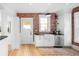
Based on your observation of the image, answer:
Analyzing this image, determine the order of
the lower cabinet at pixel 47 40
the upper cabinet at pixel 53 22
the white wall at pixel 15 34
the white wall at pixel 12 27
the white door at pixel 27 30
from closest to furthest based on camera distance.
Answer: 1. the white wall at pixel 12 27
2. the white wall at pixel 15 34
3. the white door at pixel 27 30
4. the upper cabinet at pixel 53 22
5. the lower cabinet at pixel 47 40

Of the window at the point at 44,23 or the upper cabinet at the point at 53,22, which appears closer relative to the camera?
the upper cabinet at the point at 53,22

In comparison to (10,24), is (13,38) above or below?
below

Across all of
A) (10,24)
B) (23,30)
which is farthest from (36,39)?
(10,24)

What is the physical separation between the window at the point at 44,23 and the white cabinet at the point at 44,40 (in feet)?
0.66

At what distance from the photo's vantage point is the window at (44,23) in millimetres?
3895

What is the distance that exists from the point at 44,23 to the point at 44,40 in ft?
1.69

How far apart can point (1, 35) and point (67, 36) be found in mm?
1750

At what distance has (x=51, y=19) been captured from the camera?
3955mm

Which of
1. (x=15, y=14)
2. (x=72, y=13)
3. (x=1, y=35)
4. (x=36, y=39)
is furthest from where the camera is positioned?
(x=36, y=39)

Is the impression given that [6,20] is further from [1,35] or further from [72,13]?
[72,13]

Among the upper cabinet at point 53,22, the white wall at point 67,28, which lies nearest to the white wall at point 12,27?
the upper cabinet at point 53,22

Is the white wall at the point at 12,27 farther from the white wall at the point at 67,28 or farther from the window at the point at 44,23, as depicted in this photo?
the white wall at the point at 67,28

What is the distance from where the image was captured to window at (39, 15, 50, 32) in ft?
12.8

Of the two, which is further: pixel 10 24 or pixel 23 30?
pixel 23 30
